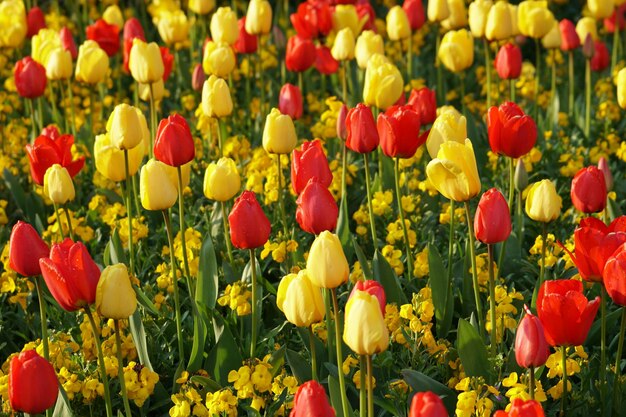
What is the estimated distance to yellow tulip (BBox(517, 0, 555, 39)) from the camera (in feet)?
16.5

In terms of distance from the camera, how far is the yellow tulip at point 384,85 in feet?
12.8

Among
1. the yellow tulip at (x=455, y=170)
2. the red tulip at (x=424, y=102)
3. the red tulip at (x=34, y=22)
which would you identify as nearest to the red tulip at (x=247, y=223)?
the yellow tulip at (x=455, y=170)

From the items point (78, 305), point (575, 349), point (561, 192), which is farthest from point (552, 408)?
point (561, 192)

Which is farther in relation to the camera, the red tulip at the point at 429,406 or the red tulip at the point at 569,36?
the red tulip at the point at 569,36

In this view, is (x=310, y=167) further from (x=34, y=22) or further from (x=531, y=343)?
(x=34, y=22)

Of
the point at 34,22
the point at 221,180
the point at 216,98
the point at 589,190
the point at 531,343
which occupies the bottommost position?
the point at 531,343

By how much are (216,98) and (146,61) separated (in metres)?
0.41

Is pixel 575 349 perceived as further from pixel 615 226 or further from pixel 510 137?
pixel 510 137

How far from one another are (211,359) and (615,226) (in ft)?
4.08

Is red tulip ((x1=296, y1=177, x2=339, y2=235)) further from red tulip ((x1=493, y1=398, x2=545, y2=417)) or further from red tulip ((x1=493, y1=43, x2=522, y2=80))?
red tulip ((x1=493, y1=43, x2=522, y2=80))

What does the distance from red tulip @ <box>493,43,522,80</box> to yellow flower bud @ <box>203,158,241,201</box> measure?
1852mm

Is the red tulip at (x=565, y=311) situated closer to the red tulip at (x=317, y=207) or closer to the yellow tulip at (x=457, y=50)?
the red tulip at (x=317, y=207)

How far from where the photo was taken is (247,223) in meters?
2.98

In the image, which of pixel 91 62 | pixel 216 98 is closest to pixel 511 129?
pixel 216 98
